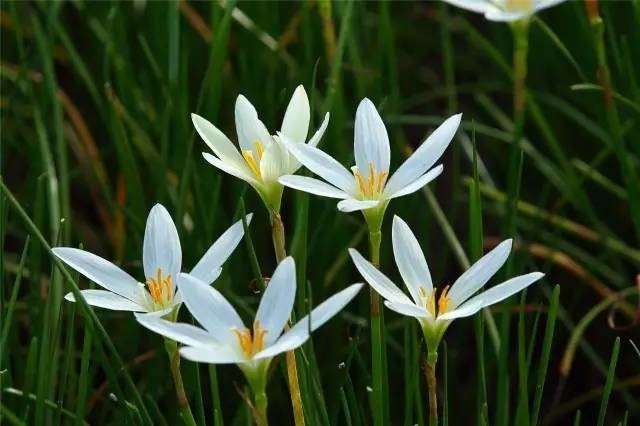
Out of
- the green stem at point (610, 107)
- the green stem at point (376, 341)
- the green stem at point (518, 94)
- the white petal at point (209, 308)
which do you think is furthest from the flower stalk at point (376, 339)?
the green stem at point (610, 107)

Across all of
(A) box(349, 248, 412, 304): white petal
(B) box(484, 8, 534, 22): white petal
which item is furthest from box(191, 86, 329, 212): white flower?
(B) box(484, 8, 534, 22): white petal

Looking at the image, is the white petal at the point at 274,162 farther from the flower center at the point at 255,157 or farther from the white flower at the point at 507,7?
the white flower at the point at 507,7

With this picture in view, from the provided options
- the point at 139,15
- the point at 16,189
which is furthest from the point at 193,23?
the point at 16,189

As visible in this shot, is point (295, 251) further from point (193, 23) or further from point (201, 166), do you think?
point (193, 23)

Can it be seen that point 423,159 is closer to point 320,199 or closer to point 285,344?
point 285,344

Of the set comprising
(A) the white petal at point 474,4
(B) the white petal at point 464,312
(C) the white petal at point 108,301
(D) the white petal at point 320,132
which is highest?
(A) the white petal at point 474,4

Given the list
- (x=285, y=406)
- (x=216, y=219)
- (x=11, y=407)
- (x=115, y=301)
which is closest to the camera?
(x=115, y=301)
